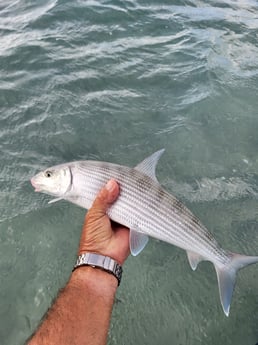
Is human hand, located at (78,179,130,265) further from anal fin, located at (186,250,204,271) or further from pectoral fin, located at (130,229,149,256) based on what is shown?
anal fin, located at (186,250,204,271)

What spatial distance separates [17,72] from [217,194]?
17.9 feet

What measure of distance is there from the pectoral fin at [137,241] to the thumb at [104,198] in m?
0.38

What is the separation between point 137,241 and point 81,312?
0.95 meters

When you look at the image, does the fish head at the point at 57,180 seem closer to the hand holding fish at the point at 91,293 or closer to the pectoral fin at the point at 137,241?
the hand holding fish at the point at 91,293

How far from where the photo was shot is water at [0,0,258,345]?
15.1 feet

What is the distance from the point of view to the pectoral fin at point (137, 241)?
3900mm

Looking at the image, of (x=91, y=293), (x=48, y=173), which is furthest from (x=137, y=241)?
(x=48, y=173)

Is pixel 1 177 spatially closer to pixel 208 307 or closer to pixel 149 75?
pixel 208 307

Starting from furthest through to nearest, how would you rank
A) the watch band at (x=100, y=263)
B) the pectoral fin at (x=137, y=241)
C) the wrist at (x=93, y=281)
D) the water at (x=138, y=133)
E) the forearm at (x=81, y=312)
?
the water at (x=138, y=133)
the pectoral fin at (x=137, y=241)
the watch band at (x=100, y=263)
the wrist at (x=93, y=281)
the forearm at (x=81, y=312)

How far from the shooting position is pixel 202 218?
562cm

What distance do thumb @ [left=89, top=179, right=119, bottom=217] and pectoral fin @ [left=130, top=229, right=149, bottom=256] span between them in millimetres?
378

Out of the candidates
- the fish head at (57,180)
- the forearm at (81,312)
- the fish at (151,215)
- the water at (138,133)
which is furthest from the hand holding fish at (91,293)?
the water at (138,133)

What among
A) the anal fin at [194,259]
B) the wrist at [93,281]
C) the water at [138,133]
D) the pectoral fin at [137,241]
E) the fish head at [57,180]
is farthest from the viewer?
the water at [138,133]

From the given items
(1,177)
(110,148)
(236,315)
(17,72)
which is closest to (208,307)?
(236,315)
